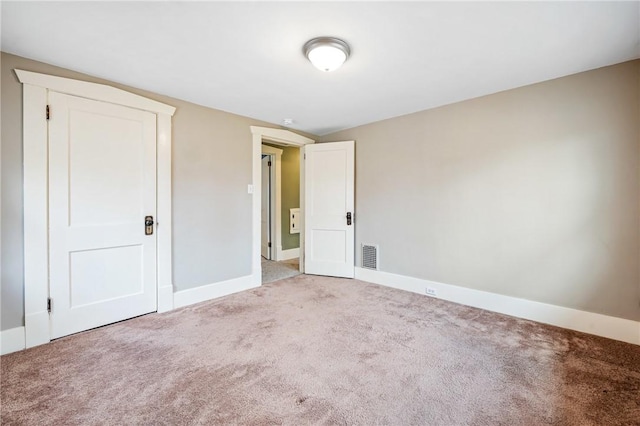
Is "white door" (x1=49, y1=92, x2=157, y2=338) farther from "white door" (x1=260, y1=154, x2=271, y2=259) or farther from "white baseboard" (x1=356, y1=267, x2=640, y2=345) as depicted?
"white baseboard" (x1=356, y1=267, x2=640, y2=345)

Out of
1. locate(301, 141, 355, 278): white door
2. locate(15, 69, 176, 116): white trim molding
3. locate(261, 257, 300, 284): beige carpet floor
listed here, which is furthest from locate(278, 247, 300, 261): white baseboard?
locate(15, 69, 176, 116): white trim molding

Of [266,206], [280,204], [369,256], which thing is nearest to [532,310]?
[369,256]

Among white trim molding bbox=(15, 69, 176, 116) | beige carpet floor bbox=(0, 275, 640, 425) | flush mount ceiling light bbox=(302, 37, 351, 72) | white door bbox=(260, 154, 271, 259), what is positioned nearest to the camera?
beige carpet floor bbox=(0, 275, 640, 425)

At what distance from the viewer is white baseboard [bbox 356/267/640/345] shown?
224 cm

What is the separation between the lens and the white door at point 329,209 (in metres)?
4.07

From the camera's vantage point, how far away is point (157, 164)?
2.78 m

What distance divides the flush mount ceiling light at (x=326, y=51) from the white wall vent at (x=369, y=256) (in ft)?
8.32

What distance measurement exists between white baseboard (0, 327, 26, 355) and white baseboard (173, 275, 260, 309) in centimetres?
111

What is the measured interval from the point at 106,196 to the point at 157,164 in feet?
1.77

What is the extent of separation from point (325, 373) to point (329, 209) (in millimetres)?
2635

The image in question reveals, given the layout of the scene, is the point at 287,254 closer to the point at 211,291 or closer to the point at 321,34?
the point at 211,291

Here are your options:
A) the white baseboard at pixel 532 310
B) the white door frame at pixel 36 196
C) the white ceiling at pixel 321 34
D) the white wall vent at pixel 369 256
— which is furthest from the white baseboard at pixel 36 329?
the white baseboard at pixel 532 310

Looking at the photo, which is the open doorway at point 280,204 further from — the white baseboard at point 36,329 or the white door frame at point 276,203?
the white baseboard at point 36,329

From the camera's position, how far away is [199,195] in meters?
3.14
